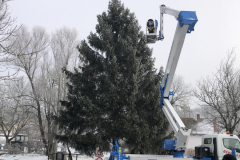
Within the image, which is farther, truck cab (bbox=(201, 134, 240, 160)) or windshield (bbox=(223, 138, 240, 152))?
windshield (bbox=(223, 138, 240, 152))

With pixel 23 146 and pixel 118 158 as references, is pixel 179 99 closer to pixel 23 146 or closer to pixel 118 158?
pixel 23 146

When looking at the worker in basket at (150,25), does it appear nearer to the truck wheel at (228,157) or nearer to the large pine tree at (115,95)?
the large pine tree at (115,95)

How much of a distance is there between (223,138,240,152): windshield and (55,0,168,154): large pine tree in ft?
15.7

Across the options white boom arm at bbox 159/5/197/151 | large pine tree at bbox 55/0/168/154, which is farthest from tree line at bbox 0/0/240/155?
white boom arm at bbox 159/5/197/151

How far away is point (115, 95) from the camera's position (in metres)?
14.1

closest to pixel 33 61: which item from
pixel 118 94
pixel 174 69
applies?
pixel 118 94

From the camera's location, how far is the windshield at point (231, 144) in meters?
9.91

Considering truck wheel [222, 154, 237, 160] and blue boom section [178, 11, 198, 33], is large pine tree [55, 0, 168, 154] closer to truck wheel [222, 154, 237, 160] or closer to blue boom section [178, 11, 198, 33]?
truck wheel [222, 154, 237, 160]

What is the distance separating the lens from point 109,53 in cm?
1541

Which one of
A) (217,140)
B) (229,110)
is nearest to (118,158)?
(217,140)

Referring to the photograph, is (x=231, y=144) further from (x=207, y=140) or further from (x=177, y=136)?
(x=177, y=136)

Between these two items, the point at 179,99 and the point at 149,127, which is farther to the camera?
the point at 179,99

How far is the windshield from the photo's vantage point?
991 cm

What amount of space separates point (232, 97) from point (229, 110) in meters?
1.00
